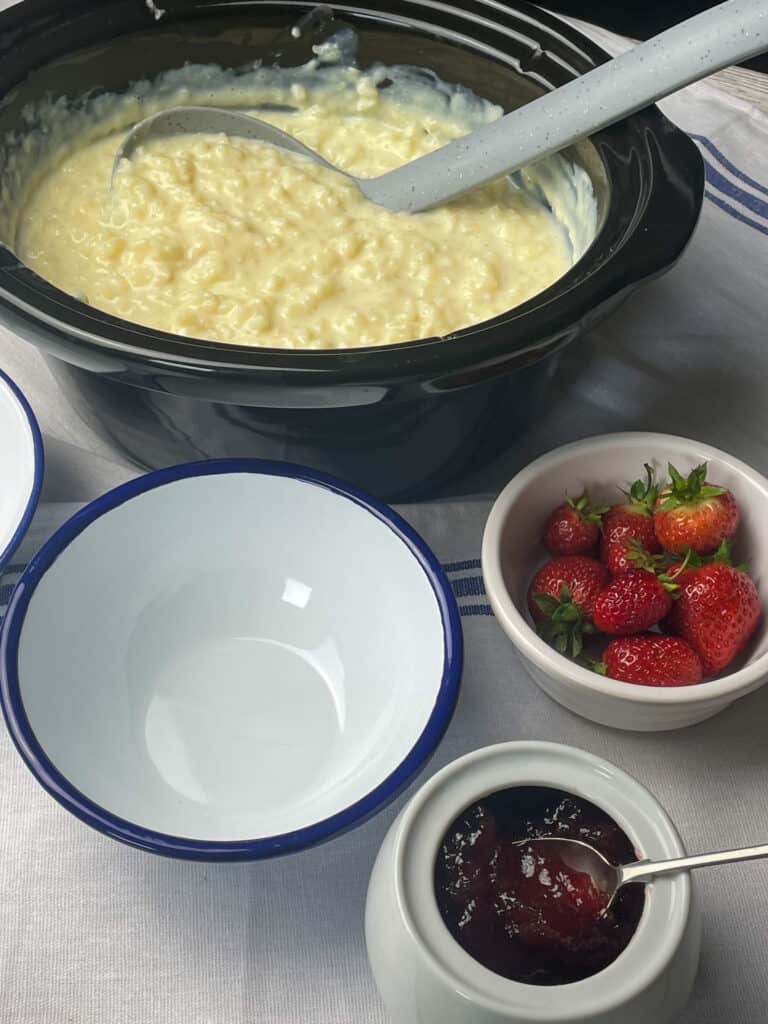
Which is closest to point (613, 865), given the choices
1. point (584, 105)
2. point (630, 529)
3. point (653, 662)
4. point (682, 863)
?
point (682, 863)

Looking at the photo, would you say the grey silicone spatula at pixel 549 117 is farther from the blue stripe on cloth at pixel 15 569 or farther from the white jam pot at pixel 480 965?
the white jam pot at pixel 480 965

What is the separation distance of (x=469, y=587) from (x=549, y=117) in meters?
0.51

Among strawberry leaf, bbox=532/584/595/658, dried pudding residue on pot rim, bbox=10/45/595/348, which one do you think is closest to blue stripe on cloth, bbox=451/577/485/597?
strawberry leaf, bbox=532/584/595/658

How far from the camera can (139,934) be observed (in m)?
0.92

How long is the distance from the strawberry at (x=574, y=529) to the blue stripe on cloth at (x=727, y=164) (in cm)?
72

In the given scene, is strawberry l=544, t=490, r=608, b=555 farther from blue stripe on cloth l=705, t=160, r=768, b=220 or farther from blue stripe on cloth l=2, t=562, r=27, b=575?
blue stripe on cloth l=705, t=160, r=768, b=220

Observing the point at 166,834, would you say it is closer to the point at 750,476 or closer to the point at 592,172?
the point at 750,476

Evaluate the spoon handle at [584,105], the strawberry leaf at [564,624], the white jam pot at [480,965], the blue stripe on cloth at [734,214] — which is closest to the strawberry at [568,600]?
the strawberry leaf at [564,624]


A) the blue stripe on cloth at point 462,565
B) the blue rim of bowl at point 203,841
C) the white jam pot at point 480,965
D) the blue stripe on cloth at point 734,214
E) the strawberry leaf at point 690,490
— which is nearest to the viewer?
the white jam pot at point 480,965

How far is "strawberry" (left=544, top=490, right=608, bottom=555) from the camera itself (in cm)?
111

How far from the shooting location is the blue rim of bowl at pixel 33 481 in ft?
3.50

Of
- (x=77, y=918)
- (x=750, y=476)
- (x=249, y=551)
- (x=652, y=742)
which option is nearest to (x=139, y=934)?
(x=77, y=918)

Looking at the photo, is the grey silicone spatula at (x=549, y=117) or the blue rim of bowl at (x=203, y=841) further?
the grey silicone spatula at (x=549, y=117)

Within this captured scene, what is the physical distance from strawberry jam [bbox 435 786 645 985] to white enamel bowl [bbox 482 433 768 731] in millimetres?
166
